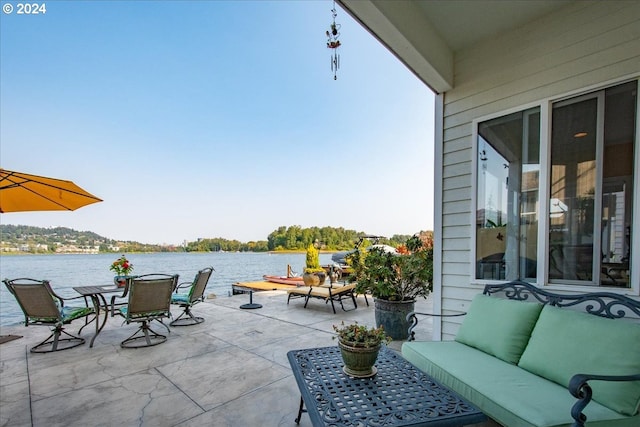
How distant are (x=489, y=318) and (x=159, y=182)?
21273mm

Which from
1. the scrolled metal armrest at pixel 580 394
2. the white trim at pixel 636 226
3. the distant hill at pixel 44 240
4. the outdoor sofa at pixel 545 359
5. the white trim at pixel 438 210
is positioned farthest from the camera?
the distant hill at pixel 44 240

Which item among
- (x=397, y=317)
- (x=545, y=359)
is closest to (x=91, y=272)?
(x=397, y=317)

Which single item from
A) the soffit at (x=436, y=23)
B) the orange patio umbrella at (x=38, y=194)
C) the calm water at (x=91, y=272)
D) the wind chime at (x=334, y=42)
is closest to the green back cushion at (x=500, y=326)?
the soffit at (x=436, y=23)

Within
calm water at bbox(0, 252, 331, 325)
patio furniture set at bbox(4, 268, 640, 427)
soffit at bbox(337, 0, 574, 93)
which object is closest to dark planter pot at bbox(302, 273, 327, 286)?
calm water at bbox(0, 252, 331, 325)

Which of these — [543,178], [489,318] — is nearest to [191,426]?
[489,318]

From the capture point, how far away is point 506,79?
2803 millimetres

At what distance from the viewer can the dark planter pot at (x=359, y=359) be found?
170cm

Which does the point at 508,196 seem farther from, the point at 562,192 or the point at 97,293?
the point at 97,293

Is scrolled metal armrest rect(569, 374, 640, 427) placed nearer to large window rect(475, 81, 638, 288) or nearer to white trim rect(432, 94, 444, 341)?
large window rect(475, 81, 638, 288)

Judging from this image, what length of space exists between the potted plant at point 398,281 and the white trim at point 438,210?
450mm

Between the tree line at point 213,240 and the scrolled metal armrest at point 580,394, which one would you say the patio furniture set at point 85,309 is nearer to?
the tree line at point 213,240

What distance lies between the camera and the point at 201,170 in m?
19.2

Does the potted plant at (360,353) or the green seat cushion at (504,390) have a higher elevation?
the potted plant at (360,353)

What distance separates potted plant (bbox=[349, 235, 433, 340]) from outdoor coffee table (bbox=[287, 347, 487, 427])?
192 centimetres
